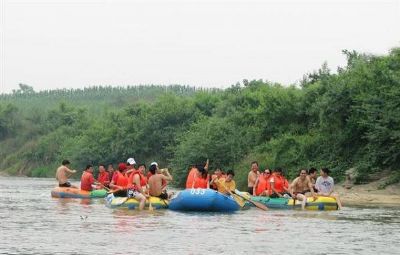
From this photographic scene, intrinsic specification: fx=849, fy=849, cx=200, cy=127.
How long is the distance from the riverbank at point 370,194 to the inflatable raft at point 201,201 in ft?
23.6

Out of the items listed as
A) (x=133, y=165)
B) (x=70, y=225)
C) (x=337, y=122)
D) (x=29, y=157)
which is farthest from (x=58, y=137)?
(x=70, y=225)

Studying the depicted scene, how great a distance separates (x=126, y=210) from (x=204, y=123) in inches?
1031

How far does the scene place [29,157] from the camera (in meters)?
85.9

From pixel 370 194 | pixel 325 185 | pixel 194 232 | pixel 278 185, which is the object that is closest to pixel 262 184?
pixel 278 185

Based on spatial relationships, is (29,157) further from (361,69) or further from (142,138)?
(361,69)

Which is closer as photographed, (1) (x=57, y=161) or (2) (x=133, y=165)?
(2) (x=133, y=165)

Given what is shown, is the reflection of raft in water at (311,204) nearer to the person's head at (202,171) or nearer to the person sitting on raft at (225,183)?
the person sitting on raft at (225,183)

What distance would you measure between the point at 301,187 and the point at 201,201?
14.9 feet

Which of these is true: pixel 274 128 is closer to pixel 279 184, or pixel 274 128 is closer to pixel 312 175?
pixel 312 175

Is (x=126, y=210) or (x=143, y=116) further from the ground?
(x=143, y=116)

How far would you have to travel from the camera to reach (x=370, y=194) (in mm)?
31703

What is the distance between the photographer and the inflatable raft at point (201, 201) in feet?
76.0

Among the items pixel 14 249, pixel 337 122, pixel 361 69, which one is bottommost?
pixel 14 249

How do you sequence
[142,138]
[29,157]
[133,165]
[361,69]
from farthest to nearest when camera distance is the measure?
[29,157] < [142,138] < [361,69] < [133,165]
